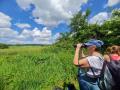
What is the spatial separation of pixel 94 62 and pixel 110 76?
0.34 metres

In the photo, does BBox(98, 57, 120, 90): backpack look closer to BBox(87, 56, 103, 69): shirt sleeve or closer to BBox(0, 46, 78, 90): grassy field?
BBox(87, 56, 103, 69): shirt sleeve

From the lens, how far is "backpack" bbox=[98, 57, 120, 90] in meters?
3.65

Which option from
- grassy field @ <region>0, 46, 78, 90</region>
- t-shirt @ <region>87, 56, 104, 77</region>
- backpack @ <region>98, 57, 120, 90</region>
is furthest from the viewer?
grassy field @ <region>0, 46, 78, 90</region>

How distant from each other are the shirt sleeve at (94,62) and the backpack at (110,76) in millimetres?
150

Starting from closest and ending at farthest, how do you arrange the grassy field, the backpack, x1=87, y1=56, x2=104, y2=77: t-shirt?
the backpack
x1=87, y1=56, x2=104, y2=77: t-shirt
the grassy field

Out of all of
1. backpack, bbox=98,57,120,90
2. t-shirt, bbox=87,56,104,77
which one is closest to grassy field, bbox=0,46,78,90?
t-shirt, bbox=87,56,104,77

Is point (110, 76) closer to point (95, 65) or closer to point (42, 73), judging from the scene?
point (95, 65)

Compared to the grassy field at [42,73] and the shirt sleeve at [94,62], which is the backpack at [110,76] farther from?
the grassy field at [42,73]

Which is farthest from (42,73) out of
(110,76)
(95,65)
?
(110,76)

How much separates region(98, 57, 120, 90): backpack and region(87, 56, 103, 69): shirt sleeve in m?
0.15

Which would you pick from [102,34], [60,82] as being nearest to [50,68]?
[60,82]

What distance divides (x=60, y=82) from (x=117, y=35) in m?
9.44

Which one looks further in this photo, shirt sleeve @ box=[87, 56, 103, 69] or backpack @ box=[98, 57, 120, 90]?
shirt sleeve @ box=[87, 56, 103, 69]

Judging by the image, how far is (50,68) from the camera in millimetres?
10297
